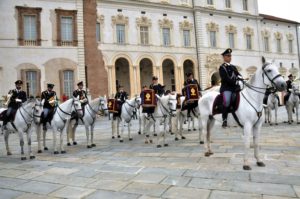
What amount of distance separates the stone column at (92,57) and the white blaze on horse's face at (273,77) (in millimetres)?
23713

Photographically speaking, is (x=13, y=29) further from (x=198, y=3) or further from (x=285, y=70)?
(x=285, y=70)

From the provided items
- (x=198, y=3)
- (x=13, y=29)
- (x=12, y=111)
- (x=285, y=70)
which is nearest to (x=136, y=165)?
(x=12, y=111)

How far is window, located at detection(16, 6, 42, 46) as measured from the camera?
25391 millimetres

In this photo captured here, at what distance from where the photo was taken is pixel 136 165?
275 inches

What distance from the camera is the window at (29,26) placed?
83.3 feet

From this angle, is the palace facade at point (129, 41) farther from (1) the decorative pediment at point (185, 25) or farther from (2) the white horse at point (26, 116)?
(2) the white horse at point (26, 116)

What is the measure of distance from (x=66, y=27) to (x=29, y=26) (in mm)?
3223

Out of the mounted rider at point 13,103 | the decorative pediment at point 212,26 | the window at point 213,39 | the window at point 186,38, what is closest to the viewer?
the mounted rider at point 13,103

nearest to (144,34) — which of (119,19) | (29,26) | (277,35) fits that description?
(119,19)

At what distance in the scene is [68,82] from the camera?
27328 mm

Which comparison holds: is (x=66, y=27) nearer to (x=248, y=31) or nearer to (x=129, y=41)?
(x=129, y=41)

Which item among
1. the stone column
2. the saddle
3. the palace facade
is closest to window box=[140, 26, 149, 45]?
the palace facade

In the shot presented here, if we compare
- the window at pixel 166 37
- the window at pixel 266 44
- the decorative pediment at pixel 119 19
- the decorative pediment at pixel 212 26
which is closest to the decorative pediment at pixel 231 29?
the decorative pediment at pixel 212 26

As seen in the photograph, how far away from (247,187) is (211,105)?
2.92 m
